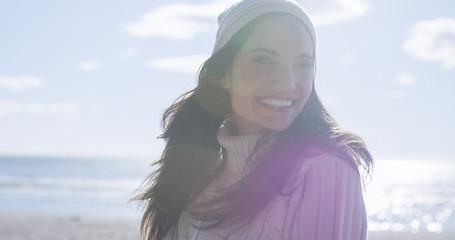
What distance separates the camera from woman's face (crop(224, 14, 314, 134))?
1.95m

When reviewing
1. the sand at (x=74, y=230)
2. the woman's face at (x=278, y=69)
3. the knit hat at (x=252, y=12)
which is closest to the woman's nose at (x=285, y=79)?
the woman's face at (x=278, y=69)

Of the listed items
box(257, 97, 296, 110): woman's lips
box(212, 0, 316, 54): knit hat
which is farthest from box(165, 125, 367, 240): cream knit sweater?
box(212, 0, 316, 54): knit hat

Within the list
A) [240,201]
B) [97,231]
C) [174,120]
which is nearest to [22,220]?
[97,231]

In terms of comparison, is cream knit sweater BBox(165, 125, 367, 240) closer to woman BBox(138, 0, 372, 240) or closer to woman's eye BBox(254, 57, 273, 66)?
woman BBox(138, 0, 372, 240)

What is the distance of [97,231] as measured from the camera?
10.0 meters

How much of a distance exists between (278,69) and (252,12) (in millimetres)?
260

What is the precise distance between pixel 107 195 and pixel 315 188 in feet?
67.8

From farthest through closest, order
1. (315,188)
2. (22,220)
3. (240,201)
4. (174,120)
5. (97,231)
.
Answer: (22,220) < (97,231) < (174,120) < (240,201) < (315,188)

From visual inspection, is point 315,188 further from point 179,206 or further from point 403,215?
point 403,215

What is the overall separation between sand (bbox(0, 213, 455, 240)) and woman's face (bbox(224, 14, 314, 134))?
7794mm

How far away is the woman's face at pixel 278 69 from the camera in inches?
76.8

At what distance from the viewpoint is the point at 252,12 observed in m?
2.05

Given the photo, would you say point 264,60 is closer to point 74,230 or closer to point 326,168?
point 326,168

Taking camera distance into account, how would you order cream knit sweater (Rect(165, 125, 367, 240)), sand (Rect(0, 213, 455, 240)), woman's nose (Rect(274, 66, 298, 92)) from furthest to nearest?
sand (Rect(0, 213, 455, 240))
woman's nose (Rect(274, 66, 298, 92))
cream knit sweater (Rect(165, 125, 367, 240))
